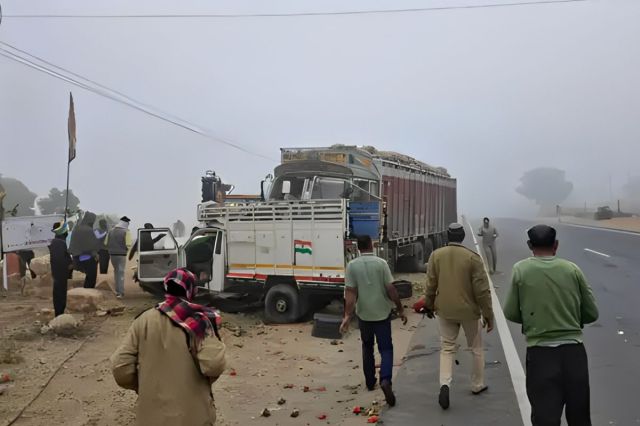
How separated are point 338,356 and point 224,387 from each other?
2.06 meters

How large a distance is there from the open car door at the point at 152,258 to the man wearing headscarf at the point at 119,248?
1.09m

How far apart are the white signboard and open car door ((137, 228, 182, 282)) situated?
262cm

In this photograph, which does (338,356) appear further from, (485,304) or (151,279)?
(151,279)

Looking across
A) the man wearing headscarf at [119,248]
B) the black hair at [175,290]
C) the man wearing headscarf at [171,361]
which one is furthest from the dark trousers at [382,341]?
the man wearing headscarf at [119,248]

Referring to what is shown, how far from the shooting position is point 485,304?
17.0ft

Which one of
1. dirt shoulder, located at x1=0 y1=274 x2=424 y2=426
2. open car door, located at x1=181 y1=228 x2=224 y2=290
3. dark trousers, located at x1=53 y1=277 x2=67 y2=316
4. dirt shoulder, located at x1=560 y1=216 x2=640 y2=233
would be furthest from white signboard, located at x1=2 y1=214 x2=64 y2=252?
dirt shoulder, located at x1=560 y1=216 x2=640 y2=233

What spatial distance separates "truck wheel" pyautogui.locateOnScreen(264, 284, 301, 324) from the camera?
10.0 meters

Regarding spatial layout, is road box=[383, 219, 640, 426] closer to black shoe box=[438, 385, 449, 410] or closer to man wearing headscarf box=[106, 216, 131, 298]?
black shoe box=[438, 385, 449, 410]

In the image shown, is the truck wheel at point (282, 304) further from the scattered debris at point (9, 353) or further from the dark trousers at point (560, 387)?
the dark trousers at point (560, 387)

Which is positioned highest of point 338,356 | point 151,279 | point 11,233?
point 11,233

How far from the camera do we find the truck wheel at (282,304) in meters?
10.0

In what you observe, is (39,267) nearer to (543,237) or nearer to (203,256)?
(203,256)

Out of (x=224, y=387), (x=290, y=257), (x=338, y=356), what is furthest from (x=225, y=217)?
(x=224, y=387)

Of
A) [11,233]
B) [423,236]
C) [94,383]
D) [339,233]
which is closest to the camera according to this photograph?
[94,383]
